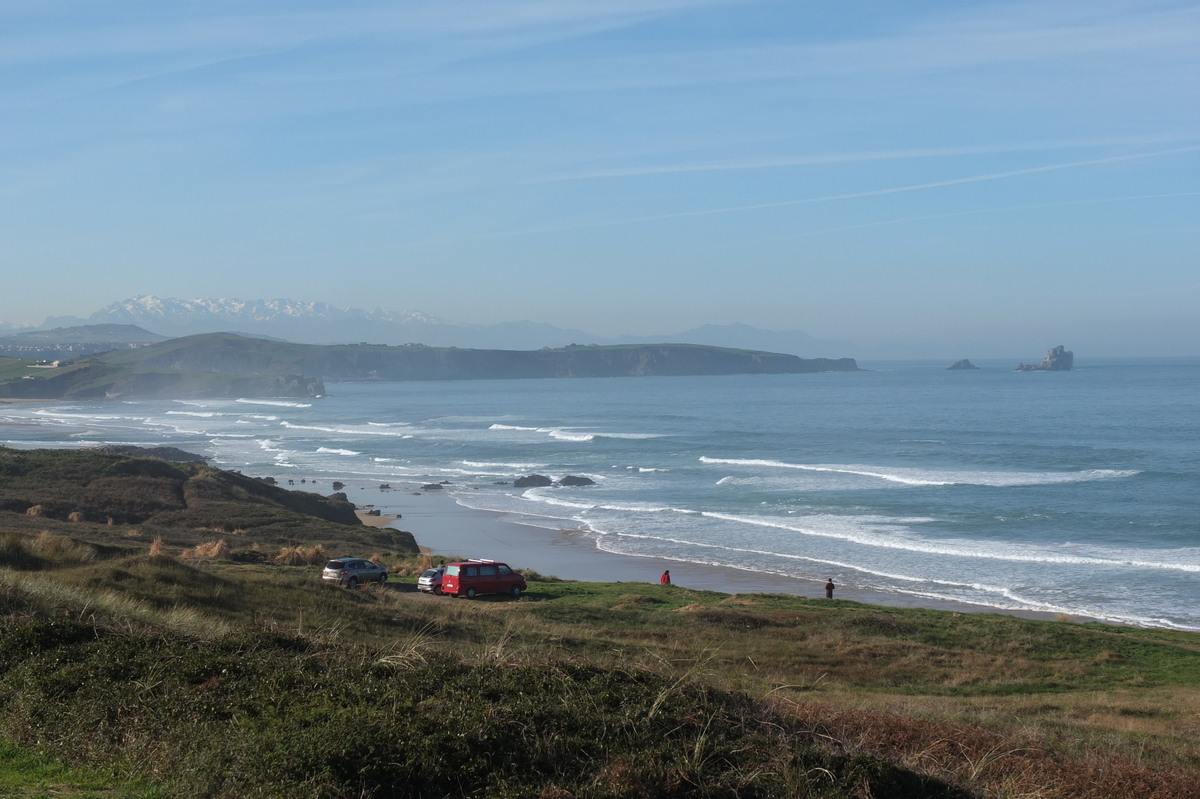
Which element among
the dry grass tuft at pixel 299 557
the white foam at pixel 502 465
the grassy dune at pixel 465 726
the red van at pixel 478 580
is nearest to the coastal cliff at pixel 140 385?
the white foam at pixel 502 465

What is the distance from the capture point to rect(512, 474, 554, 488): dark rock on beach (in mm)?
62719

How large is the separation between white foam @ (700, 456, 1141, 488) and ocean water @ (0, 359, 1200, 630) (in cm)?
22

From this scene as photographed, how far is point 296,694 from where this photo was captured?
312 inches

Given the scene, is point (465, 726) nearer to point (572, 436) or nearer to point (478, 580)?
point (478, 580)

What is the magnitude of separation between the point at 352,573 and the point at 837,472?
148 ft

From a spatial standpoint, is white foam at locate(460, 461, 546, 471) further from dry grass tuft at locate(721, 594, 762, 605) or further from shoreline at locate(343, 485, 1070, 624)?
dry grass tuft at locate(721, 594, 762, 605)

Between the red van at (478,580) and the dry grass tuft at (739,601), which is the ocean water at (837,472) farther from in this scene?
the red van at (478,580)

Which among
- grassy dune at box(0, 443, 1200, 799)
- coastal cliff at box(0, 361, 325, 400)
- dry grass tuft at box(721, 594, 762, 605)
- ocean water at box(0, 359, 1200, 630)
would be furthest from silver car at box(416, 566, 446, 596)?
coastal cliff at box(0, 361, 325, 400)

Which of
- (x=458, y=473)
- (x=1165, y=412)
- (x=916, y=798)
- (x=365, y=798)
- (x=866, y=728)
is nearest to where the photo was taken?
(x=365, y=798)

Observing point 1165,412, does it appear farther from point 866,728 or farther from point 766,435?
point 866,728

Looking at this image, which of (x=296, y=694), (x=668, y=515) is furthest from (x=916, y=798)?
(x=668, y=515)

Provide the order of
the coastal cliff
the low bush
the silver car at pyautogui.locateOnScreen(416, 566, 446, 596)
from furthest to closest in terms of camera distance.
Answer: the coastal cliff
the silver car at pyautogui.locateOnScreen(416, 566, 446, 596)
the low bush

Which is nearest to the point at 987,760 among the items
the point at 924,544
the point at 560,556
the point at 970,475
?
the point at 560,556

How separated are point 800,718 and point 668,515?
41403 millimetres
